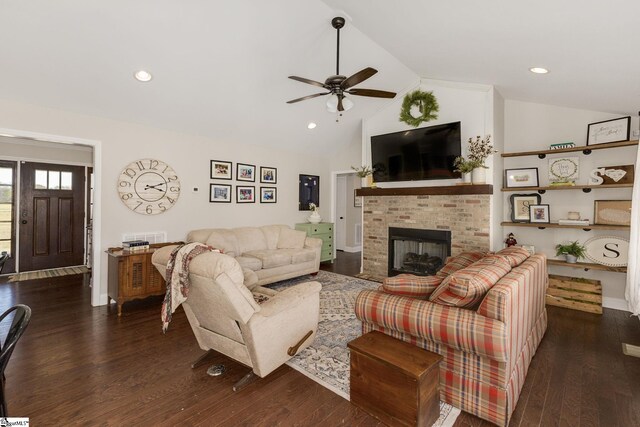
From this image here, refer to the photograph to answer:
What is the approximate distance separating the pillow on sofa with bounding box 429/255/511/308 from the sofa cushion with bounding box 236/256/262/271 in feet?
10.2

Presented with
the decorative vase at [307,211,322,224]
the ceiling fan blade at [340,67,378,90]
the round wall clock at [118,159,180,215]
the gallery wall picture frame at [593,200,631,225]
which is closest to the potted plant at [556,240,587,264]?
the gallery wall picture frame at [593,200,631,225]

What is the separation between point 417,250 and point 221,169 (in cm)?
373

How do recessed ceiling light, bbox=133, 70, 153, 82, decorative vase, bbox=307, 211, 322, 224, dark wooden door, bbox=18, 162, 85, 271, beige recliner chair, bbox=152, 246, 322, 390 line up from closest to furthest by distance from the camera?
beige recliner chair, bbox=152, 246, 322, 390
recessed ceiling light, bbox=133, 70, 153, 82
dark wooden door, bbox=18, 162, 85, 271
decorative vase, bbox=307, 211, 322, 224

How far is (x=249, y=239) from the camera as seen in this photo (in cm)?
544

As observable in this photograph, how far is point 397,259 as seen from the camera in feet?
18.1

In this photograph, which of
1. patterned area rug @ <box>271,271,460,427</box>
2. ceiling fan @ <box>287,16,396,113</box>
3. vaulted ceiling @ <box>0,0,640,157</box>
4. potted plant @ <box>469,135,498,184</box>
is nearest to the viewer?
patterned area rug @ <box>271,271,460,427</box>

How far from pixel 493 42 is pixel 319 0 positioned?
1.71 m

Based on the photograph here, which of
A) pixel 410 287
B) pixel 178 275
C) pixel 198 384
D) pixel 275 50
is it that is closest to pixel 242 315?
pixel 178 275

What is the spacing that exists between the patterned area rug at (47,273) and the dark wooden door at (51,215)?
170mm

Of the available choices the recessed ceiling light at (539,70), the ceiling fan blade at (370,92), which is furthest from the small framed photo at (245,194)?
the recessed ceiling light at (539,70)

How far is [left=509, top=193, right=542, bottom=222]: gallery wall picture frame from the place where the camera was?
4547 mm

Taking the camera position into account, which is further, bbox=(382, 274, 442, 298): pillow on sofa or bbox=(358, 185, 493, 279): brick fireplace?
bbox=(358, 185, 493, 279): brick fireplace

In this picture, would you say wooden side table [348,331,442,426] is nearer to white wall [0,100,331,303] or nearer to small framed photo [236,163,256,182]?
white wall [0,100,331,303]

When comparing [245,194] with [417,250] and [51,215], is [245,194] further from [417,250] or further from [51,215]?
[51,215]
